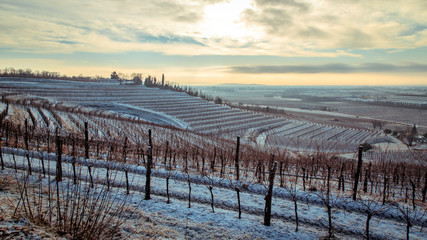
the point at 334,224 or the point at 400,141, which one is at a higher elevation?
the point at 334,224

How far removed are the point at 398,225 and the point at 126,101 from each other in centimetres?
5773

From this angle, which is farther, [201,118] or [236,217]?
[201,118]

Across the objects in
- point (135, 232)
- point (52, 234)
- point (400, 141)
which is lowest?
point (400, 141)

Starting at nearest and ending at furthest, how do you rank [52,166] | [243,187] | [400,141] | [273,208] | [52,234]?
[52,234], [273,208], [243,187], [52,166], [400,141]

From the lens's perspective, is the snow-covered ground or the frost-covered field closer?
the snow-covered ground

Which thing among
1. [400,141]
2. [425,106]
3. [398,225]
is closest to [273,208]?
[398,225]

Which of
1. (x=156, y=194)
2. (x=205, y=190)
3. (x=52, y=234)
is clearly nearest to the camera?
(x=52, y=234)

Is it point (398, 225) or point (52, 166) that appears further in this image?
point (52, 166)

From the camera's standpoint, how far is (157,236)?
16.7 ft

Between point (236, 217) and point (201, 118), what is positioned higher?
point (236, 217)

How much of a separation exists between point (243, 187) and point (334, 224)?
11.4 feet

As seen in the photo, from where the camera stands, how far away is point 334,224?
6648 millimetres

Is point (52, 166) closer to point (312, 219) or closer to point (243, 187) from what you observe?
point (243, 187)

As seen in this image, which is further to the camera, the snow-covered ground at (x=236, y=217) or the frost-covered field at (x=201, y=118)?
the frost-covered field at (x=201, y=118)
